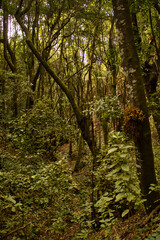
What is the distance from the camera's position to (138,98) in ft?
9.73

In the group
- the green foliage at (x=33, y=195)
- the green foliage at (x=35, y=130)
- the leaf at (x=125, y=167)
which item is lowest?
the green foliage at (x=33, y=195)

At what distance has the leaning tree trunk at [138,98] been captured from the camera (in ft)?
9.59

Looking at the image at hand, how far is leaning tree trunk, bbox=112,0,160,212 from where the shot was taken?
2922 millimetres

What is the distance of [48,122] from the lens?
695cm

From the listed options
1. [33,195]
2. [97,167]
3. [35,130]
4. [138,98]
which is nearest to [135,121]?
[138,98]

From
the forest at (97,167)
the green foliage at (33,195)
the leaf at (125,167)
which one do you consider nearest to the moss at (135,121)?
the forest at (97,167)

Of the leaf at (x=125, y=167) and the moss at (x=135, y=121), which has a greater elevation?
the moss at (x=135, y=121)

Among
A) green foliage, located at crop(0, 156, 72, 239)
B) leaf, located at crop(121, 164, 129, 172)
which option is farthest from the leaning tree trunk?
green foliage, located at crop(0, 156, 72, 239)

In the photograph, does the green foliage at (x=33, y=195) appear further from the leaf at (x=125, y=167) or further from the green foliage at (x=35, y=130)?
the leaf at (x=125, y=167)

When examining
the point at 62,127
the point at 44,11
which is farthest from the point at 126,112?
the point at 44,11

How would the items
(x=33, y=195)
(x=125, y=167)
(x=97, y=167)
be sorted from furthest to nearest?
(x=97, y=167) → (x=33, y=195) → (x=125, y=167)

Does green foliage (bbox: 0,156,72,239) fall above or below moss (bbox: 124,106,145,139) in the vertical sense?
below

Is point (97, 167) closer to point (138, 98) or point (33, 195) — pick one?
point (33, 195)

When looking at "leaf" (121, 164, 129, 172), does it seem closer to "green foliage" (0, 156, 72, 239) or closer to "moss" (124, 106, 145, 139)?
"moss" (124, 106, 145, 139)
